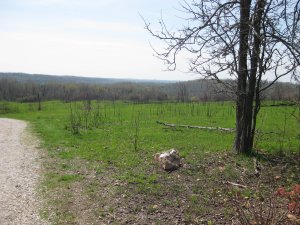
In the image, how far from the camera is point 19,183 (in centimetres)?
857

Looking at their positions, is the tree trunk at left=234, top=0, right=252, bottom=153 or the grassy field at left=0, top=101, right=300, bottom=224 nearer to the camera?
the grassy field at left=0, top=101, right=300, bottom=224

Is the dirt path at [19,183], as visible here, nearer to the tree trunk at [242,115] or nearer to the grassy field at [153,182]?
the grassy field at [153,182]

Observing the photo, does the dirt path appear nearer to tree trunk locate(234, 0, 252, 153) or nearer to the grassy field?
the grassy field

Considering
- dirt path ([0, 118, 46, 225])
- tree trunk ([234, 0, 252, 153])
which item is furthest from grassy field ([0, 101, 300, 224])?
tree trunk ([234, 0, 252, 153])

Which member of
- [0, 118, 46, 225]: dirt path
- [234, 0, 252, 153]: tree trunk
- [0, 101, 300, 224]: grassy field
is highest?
[234, 0, 252, 153]: tree trunk

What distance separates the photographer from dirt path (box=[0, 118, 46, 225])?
21.1ft

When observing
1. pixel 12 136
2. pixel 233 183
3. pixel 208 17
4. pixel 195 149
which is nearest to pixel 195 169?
pixel 233 183

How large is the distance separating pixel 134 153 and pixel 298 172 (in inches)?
A: 216

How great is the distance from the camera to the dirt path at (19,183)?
253 inches

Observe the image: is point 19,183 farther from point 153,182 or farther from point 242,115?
point 242,115

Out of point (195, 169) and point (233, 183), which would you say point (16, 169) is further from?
point (233, 183)

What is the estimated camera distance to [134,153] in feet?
37.6

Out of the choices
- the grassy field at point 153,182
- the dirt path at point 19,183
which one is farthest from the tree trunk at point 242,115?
the dirt path at point 19,183

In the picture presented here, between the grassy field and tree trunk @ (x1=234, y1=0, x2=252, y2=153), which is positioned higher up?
tree trunk @ (x1=234, y1=0, x2=252, y2=153)
